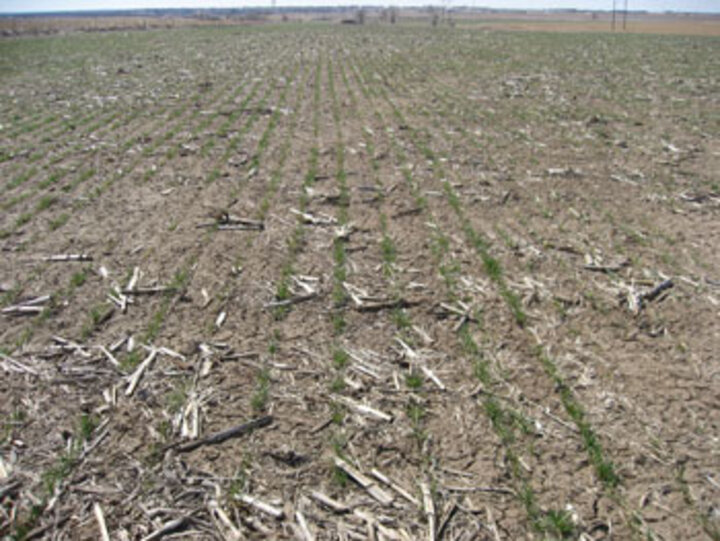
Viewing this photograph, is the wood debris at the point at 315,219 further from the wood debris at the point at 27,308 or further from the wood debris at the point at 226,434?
the wood debris at the point at 226,434

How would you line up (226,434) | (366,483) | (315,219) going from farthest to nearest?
(315,219) → (226,434) → (366,483)

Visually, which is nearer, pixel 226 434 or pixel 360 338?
pixel 226 434

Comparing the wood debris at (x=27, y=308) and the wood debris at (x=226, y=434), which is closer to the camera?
the wood debris at (x=226, y=434)

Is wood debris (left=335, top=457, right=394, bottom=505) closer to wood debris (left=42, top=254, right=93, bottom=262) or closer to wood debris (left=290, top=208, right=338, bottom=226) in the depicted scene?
wood debris (left=290, top=208, right=338, bottom=226)

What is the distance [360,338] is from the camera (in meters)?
6.20

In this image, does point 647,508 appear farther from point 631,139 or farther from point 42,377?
point 631,139

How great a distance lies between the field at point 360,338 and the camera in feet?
13.8

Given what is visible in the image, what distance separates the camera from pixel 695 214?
31.8 ft

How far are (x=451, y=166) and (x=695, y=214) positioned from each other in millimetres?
4978

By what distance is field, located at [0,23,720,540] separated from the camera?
4211 mm

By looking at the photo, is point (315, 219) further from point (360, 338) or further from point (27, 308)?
point (27, 308)

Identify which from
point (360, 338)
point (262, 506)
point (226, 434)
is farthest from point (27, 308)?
point (262, 506)

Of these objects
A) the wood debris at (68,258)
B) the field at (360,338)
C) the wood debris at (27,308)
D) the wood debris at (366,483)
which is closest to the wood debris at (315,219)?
the field at (360,338)

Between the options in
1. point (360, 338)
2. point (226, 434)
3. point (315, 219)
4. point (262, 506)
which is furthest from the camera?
point (315, 219)
